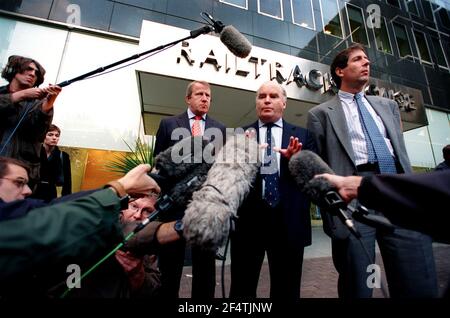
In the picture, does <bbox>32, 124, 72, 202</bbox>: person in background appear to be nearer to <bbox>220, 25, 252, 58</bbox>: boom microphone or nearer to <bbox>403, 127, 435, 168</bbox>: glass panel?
<bbox>220, 25, 252, 58</bbox>: boom microphone

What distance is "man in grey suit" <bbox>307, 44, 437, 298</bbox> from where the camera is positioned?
1479 mm

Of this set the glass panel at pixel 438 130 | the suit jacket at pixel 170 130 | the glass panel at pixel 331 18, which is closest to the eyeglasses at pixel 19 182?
the suit jacket at pixel 170 130

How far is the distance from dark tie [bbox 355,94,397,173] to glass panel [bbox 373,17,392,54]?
12.5 meters

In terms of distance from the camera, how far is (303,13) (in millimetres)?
9781

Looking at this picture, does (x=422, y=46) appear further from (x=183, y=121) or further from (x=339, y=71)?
(x=183, y=121)

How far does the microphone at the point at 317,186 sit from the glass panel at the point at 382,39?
13555 millimetres

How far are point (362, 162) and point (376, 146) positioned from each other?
0.54 ft

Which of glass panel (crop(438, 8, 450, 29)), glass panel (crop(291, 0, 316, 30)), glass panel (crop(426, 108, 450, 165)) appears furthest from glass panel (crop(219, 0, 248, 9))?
glass panel (crop(438, 8, 450, 29))

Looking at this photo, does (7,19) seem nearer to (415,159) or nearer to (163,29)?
(163,29)

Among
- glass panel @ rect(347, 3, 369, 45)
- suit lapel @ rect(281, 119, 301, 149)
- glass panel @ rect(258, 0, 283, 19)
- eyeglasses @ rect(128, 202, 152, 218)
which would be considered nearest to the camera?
eyeglasses @ rect(128, 202, 152, 218)

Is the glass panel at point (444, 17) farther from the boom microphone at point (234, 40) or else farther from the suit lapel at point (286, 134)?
the suit lapel at point (286, 134)

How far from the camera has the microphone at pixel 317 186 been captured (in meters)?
Answer: 0.99

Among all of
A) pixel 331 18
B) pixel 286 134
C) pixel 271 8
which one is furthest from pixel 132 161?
pixel 331 18

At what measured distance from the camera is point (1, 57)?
6.28 m
